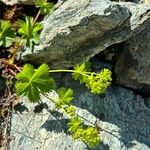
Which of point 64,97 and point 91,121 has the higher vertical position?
point 64,97

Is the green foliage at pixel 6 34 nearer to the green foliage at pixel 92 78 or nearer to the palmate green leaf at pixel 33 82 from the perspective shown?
the palmate green leaf at pixel 33 82

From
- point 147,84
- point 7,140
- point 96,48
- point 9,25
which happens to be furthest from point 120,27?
point 7,140

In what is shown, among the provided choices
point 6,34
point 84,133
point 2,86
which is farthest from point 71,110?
point 6,34

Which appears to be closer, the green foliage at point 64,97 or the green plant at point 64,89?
the green plant at point 64,89

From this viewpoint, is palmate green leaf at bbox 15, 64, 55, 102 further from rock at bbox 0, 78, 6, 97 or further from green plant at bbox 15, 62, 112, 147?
rock at bbox 0, 78, 6, 97

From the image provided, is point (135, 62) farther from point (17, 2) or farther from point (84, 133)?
point (17, 2)

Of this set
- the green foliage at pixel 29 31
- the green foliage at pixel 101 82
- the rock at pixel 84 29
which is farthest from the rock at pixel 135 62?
the green foliage at pixel 29 31

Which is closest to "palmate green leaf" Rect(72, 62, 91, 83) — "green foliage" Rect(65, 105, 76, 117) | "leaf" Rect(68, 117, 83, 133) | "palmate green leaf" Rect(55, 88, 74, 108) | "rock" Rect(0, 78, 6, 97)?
"palmate green leaf" Rect(55, 88, 74, 108)

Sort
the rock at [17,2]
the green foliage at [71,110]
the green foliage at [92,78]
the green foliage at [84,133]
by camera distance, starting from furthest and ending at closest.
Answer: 1. the rock at [17,2]
2. the green foliage at [71,110]
3. the green foliage at [92,78]
4. the green foliage at [84,133]
